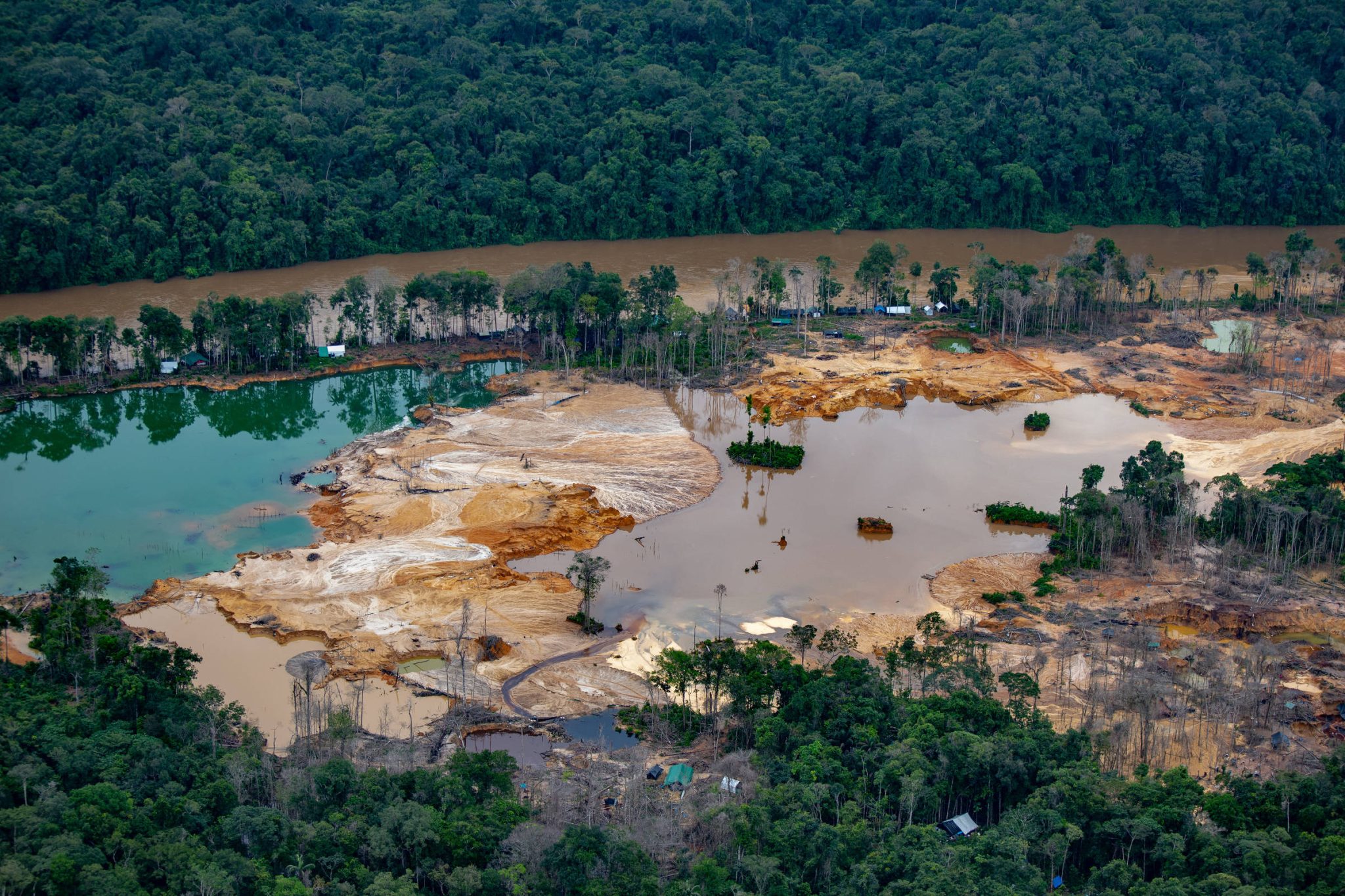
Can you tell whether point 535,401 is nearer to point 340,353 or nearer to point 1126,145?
point 340,353

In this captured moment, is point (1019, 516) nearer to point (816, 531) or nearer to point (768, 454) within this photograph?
point (816, 531)

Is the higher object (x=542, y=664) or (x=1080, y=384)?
(x=1080, y=384)

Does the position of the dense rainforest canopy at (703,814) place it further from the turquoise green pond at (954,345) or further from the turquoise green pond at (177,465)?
the turquoise green pond at (954,345)

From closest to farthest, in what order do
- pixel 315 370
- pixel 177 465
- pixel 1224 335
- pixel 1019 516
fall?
pixel 1019 516, pixel 177 465, pixel 315 370, pixel 1224 335

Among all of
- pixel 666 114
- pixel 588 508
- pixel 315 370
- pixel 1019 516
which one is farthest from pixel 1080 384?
pixel 315 370

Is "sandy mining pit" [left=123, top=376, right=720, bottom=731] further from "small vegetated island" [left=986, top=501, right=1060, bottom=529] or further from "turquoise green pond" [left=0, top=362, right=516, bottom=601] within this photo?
"small vegetated island" [left=986, top=501, right=1060, bottom=529]

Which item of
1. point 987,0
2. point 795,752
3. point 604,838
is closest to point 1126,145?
point 987,0

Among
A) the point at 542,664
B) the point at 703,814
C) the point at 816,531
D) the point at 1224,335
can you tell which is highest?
the point at 1224,335
